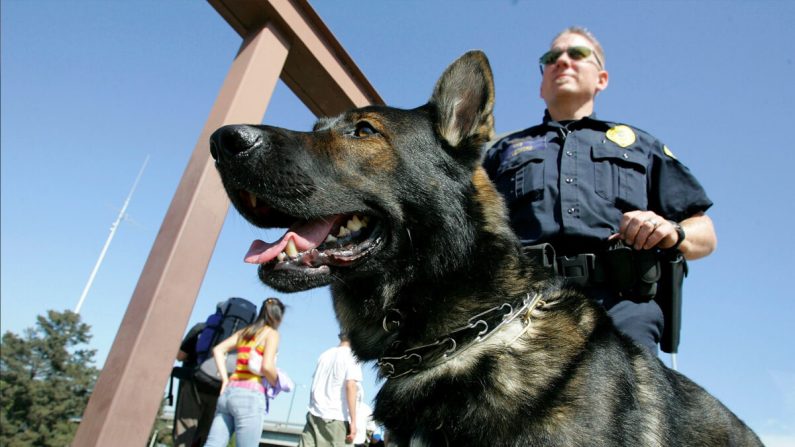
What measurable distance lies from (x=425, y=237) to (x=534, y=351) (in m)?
0.62

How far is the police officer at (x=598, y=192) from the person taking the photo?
2.38 meters

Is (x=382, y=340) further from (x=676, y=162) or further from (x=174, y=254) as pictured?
(x=676, y=162)

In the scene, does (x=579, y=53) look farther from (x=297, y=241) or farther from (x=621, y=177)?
(x=297, y=241)

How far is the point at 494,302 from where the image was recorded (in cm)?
197

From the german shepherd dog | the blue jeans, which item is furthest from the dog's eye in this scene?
the blue jeans

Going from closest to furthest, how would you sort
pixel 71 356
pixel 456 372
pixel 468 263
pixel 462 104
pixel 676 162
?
pixel 456 372, pixel 468 263, pixel 462 104, pixel 676 162, pixel 71 356

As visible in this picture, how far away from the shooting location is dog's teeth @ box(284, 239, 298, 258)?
1.93 meters

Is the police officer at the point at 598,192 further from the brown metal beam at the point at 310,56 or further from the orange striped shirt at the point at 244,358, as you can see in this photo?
the orange striped shirt at the point at 244,358

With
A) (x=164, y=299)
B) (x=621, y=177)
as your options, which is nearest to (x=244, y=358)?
(x=164, y=299)

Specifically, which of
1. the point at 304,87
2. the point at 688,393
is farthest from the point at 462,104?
the point at 304,87

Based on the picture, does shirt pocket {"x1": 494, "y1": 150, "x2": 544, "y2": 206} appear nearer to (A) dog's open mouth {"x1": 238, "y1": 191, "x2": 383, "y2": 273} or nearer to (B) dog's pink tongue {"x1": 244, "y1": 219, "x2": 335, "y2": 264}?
(A) dog's open mouth {"x1": 238, "y1": 191, "x2": 383, "y2": 273}

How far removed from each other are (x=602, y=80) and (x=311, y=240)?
2.47 m

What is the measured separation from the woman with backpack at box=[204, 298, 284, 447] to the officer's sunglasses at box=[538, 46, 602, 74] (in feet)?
13.6

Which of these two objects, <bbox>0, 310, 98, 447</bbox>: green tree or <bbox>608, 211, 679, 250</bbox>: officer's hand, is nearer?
<bbox>608, 211, 679, 250</bbox>: officer's hand
